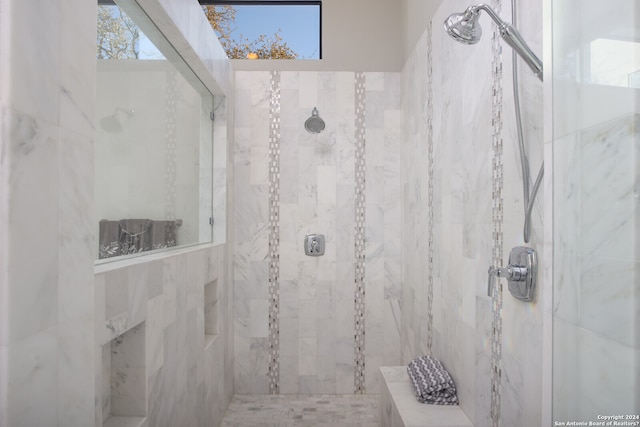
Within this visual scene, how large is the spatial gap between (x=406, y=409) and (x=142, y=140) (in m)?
1.66

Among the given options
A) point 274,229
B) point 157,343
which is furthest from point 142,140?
point 274,229

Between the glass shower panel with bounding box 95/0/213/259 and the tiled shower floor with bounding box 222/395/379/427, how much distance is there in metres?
1.25

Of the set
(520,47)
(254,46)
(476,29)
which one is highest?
(254,46)

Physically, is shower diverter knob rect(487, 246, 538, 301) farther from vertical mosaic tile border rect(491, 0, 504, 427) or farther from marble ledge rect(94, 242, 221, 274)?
marble ledge rect(94, 242, 221, 274)

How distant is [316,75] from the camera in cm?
314

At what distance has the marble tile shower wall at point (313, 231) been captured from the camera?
3129 millimetres

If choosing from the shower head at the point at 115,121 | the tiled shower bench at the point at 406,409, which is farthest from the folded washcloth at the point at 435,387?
the shower head at the point at 115,121

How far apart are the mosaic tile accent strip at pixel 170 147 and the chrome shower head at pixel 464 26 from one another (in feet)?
4.36

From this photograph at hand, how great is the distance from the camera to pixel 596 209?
68 centimetres

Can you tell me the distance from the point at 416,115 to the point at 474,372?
1.58m

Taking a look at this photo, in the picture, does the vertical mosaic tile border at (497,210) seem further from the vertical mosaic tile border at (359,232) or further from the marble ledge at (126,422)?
the vertical mosaic tile border at (359,232)

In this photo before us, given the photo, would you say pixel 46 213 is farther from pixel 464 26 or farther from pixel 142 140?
pixel 464 26

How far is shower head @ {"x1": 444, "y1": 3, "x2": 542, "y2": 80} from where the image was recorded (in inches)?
45.5

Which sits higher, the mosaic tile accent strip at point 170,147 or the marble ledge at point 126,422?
the mosaic tile accent strip at point 170,147
